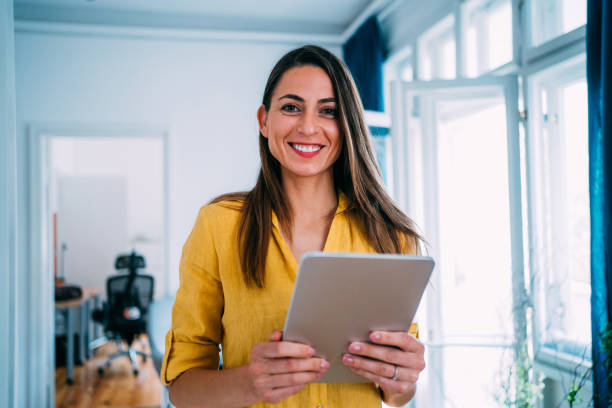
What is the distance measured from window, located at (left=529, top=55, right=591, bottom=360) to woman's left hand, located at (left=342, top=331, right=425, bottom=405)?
1.82 meters

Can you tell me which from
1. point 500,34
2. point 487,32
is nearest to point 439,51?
point 487,32

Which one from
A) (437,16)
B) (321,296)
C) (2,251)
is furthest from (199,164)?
(321,296)

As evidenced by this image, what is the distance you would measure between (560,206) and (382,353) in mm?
2114

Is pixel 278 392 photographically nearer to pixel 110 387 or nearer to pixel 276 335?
pixel 276 335

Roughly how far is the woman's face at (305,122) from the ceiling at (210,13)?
10.7ft

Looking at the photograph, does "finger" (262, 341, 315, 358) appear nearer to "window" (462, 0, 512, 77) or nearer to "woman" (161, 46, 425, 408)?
"woman" (161, 46, 425, 408)

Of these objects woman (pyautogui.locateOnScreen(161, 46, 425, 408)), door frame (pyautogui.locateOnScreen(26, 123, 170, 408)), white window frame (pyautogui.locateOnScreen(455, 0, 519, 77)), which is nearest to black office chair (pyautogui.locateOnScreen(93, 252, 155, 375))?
door frame (pyautogui.locateOnScreen(26, 123, 170, 408))

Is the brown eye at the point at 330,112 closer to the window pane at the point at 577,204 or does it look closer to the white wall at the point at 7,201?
the white wall at the point at 7,201

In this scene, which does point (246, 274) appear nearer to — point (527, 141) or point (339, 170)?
point (339, 170)

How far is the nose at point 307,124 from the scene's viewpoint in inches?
42.2

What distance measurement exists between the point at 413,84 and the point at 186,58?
2.66 m

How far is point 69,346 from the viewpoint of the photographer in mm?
5008

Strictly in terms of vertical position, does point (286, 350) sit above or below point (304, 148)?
below

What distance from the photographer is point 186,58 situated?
4645 millimetres
